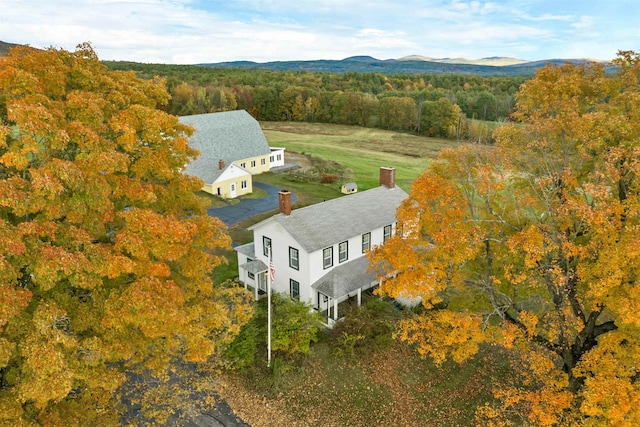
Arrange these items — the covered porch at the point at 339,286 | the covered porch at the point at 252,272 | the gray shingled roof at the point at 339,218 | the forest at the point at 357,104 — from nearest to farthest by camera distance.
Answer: the covered porch at the point at 339,286
the gray shingled roof at the point at 339,218
the covered porch at the point at 252,272
the forest at the point at 357,104

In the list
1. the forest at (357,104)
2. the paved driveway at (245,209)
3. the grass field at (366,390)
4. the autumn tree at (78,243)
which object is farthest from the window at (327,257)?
the forest at (357,104)

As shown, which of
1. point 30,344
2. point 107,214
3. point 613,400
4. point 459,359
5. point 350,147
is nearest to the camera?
point 30,344

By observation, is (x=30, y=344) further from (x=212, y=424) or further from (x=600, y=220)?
(x=600, y=220)

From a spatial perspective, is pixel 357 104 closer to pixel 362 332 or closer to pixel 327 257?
pixel 327 257

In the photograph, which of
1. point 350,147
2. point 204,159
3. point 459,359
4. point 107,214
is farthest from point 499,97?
point 107,214

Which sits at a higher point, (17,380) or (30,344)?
(30,344)

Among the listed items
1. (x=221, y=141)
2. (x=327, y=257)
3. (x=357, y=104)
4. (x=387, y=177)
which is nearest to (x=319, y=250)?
(x=327, y=257)

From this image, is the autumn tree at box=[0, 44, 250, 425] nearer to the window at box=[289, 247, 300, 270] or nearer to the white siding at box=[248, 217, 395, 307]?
the white siding at box=[248, 217, 395, 307]

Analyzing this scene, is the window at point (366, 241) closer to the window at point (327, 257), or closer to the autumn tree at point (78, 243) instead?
the window at point (327, 257)
